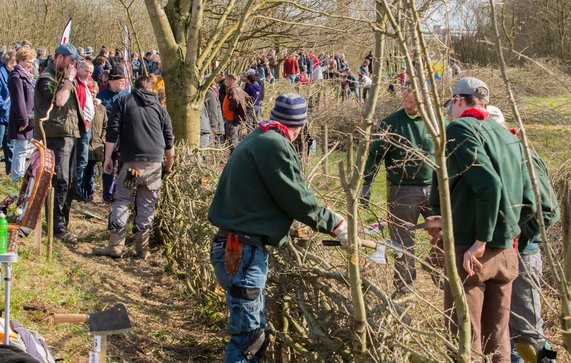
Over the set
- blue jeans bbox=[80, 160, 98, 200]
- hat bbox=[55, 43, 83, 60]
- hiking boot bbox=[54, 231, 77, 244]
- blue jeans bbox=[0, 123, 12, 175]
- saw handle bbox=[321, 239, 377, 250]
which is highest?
hat bbox=[55, 43, 83, 60]

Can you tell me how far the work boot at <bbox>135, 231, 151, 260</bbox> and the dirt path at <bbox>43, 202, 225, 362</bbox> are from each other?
0.26 feet

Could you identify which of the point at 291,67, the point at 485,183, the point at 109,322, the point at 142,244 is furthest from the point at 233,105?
the point at 291,67

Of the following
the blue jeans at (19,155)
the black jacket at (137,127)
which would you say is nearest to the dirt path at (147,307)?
the black jacket at (137,127)

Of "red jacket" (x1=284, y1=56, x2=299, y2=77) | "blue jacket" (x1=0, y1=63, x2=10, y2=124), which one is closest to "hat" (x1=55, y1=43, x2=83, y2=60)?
"blue jacket" (x1=0, y1=63, x2=10, y2=124)

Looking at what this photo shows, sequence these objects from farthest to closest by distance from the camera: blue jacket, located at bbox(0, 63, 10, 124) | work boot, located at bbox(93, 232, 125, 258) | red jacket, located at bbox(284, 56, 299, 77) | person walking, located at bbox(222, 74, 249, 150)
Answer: red jacket, located at bbox(284, 56, 299, 77) < person walking, located at bbox(222, 74, 249, 150) < blue jacket, located at bbox(0, 63, 10, 124) < work boot, located at bbox(93, 232, 125, 258)

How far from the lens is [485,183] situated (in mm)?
4391

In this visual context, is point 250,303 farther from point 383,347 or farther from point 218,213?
point 383,347

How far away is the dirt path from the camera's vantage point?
6.05 m

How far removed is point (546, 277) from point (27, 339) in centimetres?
450

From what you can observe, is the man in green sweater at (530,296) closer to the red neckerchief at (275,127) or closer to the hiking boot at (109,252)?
the red neckerchief at (275,127)

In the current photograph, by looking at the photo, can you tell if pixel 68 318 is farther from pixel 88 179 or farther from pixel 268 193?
pixel 88 179

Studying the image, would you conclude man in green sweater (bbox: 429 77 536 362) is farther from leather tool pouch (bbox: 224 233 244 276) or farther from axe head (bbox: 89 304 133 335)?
axe head (bbox: 89 304 133 335)

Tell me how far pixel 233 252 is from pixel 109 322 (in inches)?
36.2

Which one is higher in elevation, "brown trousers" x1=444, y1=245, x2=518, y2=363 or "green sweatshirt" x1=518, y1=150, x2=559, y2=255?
"green sweatshirt" x1=518, y1=150, x2=559, y2=255
